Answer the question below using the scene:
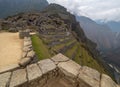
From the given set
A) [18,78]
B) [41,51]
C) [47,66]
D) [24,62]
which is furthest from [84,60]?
[18,78]

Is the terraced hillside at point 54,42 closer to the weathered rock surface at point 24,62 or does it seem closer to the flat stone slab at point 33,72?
the weathered rock surface at point 24,62

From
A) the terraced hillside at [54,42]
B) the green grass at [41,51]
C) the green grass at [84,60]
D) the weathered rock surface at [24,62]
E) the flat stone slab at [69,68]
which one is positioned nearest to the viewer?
the flat stone slab at [69,68]

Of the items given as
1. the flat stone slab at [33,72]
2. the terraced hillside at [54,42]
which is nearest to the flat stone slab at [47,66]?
the flat stone slab at [33,72]

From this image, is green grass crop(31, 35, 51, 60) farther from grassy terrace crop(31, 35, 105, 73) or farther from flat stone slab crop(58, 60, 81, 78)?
flat stone slab crop(58, 60, 81, 78)

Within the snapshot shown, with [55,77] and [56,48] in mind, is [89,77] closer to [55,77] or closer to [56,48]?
[55,77]

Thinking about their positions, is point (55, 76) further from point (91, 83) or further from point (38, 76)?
point (91, 83)

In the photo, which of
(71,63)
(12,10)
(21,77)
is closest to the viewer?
(21,77)

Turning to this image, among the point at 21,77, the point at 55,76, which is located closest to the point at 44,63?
the point at 55,76

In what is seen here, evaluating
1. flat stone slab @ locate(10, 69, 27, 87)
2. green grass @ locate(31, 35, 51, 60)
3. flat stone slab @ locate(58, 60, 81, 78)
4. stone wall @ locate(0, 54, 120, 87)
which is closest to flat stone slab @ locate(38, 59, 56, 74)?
stone wall @ locate(0, 54, 120, 87)
